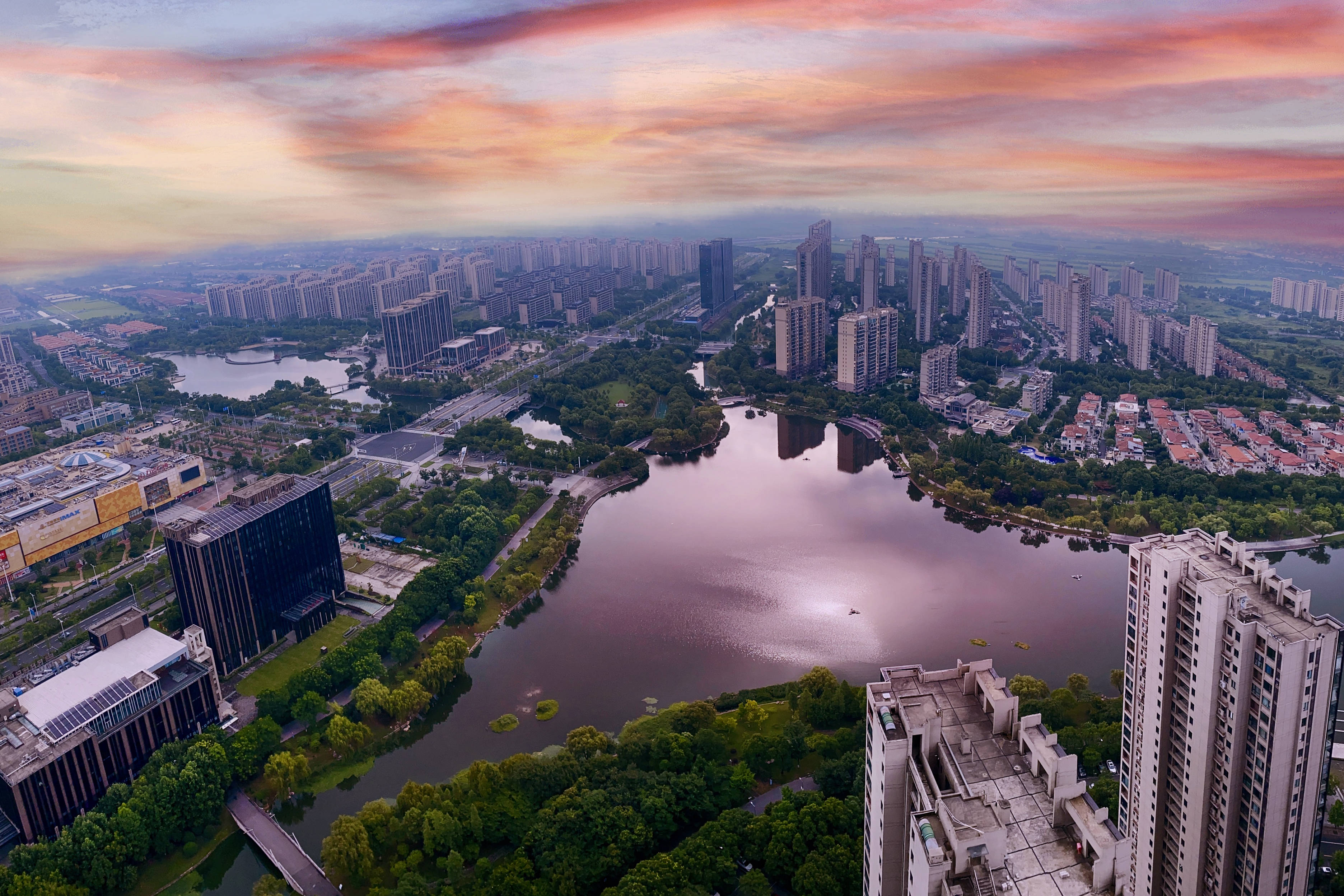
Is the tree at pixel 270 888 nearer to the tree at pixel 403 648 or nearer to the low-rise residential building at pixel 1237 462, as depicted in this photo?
the tree at pixel 403 648

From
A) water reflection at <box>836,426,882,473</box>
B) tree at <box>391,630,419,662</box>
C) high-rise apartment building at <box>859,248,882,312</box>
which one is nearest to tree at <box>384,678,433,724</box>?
tree at <box>391,630,419,662</box>

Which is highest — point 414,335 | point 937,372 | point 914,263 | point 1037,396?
point 914,263

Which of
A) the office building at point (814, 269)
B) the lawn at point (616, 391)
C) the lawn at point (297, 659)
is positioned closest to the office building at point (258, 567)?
the lawn at point (297, 659)

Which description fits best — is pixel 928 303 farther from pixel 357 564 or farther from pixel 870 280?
pixel 357 564

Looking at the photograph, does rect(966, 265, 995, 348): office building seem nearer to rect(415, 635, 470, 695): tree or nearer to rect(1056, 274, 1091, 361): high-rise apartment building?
rect(1056, 274, 1091, 361): high-rise apartment building

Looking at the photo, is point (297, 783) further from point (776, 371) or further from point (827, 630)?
point (776, 371)

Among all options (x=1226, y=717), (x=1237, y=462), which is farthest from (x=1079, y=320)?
(x=1226, y=717)

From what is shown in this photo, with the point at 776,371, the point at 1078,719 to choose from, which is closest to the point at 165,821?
the point at 1078,719

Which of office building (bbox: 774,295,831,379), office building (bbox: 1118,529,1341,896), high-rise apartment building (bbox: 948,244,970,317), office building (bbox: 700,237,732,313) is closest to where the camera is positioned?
office building (bbox: 1118,529,1341,896)
